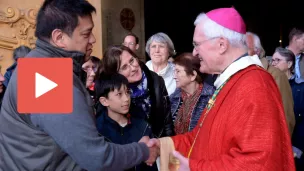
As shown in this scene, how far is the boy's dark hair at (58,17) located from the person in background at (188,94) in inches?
68.9

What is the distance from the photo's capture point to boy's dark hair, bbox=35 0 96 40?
1.81 meters

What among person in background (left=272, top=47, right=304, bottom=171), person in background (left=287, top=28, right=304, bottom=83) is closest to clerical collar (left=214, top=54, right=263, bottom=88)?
person in background (left=272, top=47, right=304, bottom=171)

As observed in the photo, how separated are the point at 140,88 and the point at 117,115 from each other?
34 centimetres

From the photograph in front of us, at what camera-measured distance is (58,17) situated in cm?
181

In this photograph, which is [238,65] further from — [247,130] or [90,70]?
[90,70]

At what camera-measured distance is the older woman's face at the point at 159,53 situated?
436 centimetres

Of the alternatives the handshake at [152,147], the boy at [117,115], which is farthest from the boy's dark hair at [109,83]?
the handshake at [152,147]

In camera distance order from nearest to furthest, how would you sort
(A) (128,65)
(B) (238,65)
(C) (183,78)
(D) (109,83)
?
(B) (238,65)
(D) (109,83)
(A) (128,65)
(C) (183,78)

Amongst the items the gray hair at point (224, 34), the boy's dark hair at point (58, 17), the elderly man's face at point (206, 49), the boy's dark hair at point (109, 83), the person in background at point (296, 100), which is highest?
the boy's dark hair at point (58, 17)

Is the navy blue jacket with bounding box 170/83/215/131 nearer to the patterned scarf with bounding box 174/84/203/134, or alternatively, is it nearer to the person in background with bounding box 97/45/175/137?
the patterned scarf with bounding box 174/84/203/134

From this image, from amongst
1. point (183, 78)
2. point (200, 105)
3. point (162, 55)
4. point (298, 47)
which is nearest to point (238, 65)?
point (200, 105)

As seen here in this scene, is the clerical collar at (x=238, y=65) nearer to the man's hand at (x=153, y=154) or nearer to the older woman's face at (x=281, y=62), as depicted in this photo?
the man's hand at (x=153, y=154)

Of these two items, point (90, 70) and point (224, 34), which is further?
point (90, 70)

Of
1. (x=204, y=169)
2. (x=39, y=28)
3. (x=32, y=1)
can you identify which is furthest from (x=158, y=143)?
(x=32, y=1)
